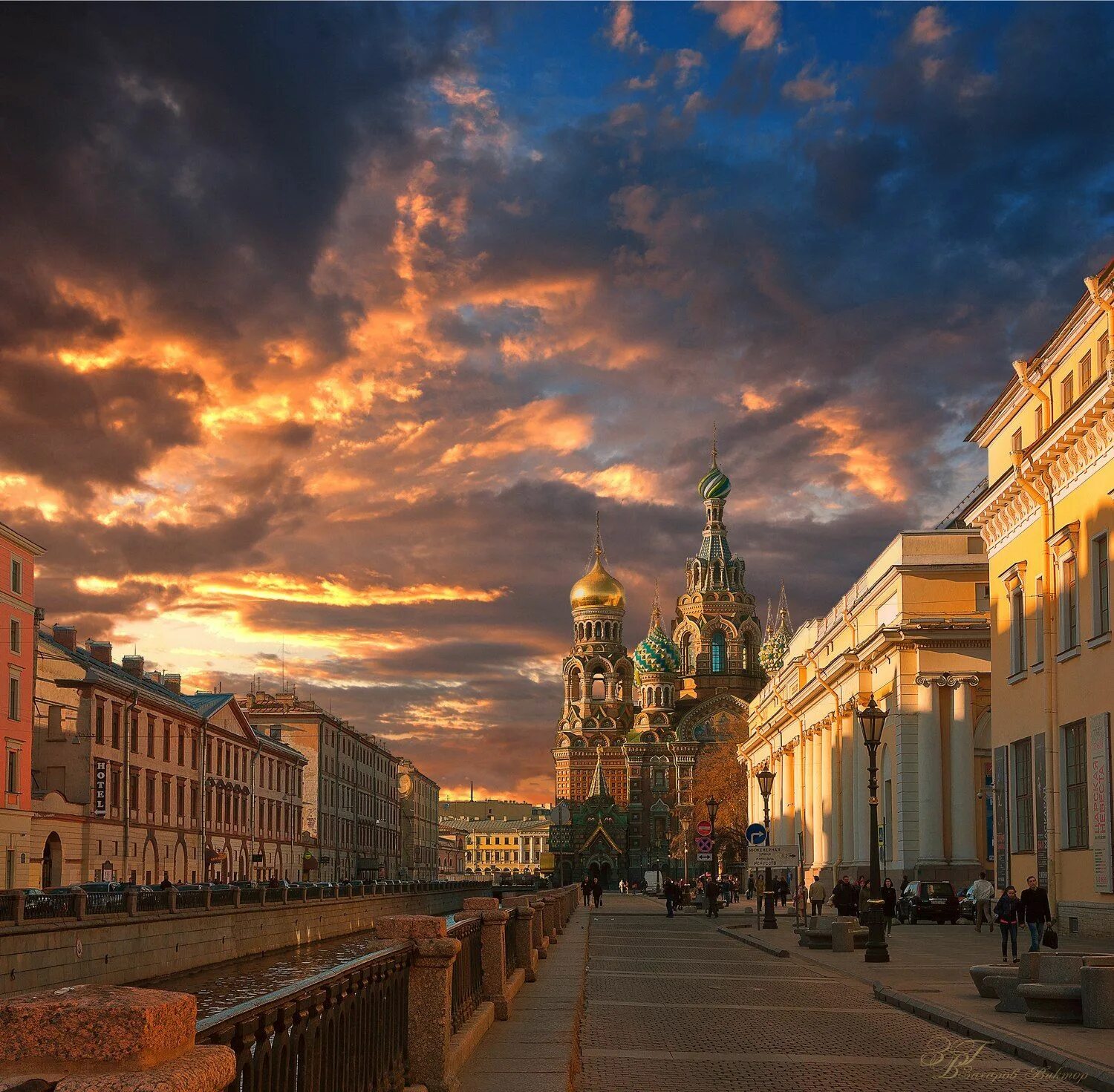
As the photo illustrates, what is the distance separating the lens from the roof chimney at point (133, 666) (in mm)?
80438

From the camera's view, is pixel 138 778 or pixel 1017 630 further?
pixel 138 778

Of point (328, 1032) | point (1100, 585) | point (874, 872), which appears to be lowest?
point (874, 872)

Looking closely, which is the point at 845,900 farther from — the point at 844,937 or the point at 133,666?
the point at 133,666

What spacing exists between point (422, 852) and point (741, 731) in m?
45.8

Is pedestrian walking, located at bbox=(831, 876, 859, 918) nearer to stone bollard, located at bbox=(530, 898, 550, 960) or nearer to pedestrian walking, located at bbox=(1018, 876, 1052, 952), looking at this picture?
stone bollard, located at bbox=(530, 898, 550, 960)

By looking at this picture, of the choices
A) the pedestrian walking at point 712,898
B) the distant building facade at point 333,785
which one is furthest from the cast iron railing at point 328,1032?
the distant building facade at point 333,785

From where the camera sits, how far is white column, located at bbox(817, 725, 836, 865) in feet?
245

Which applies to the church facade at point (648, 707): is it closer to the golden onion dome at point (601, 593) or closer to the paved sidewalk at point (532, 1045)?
the golden onion dome at point (601, 593)

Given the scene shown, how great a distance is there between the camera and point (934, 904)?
47.5m

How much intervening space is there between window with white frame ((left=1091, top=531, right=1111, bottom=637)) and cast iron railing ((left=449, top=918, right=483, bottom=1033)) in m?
21.4

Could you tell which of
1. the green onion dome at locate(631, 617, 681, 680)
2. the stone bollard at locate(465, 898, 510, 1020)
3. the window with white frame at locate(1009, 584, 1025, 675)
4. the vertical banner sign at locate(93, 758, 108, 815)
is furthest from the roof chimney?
the green onion dome at locate(631, 617, 681, 680)

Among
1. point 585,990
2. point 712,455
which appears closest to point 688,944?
point 585,990

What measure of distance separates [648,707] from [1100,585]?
148371 mm
